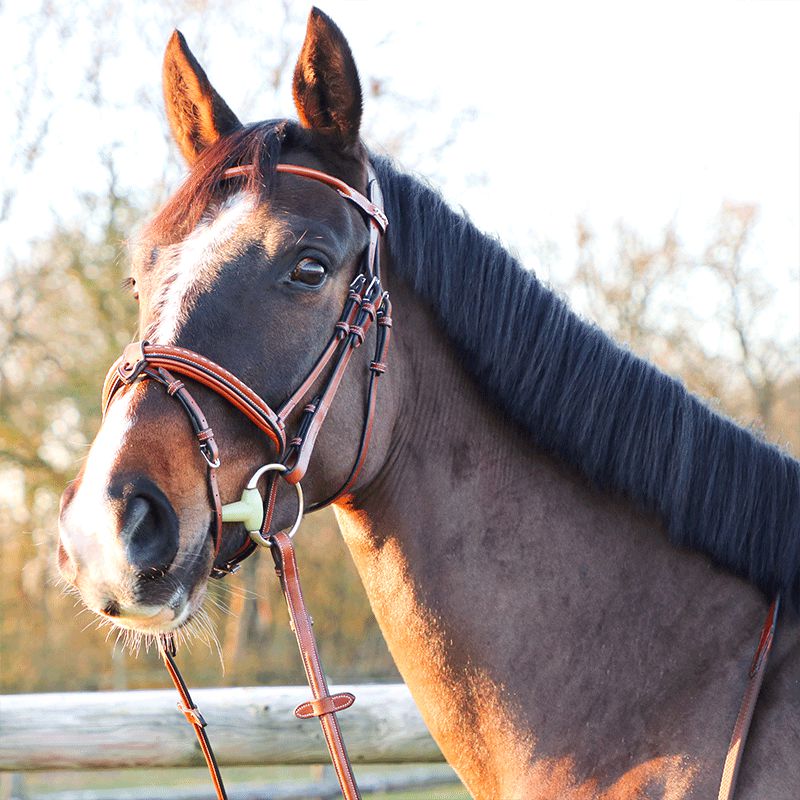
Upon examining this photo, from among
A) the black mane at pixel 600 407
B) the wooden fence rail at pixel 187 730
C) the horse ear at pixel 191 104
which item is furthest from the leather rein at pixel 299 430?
the wooden fence rail at pixel 187 730

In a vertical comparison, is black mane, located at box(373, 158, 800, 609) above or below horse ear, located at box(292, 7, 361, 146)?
below

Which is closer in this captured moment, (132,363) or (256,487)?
(132,363)

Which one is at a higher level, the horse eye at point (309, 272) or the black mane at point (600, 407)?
the horse eye at point (309, 272)

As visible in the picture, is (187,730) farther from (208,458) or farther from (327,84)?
(327,84)

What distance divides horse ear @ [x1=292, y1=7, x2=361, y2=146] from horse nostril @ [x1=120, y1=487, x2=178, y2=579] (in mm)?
1053

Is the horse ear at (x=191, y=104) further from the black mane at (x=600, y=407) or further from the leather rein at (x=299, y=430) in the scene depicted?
the black mane at (x=600, y=407)

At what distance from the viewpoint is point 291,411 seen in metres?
2.05

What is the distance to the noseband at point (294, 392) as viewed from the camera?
1.91 m

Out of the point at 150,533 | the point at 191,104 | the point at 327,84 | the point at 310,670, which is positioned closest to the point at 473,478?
the point at 310,670

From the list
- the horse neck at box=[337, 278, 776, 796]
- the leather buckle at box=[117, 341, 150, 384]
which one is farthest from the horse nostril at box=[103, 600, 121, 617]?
the horse neck at box=[337, 278, 776, 796]

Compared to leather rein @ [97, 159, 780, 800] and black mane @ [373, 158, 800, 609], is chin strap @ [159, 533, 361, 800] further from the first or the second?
black mane @ [373, 158, 800, 609]

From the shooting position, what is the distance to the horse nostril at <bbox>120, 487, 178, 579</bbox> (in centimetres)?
178

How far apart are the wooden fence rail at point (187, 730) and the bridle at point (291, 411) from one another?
8.16ft

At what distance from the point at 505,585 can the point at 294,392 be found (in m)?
0.70
